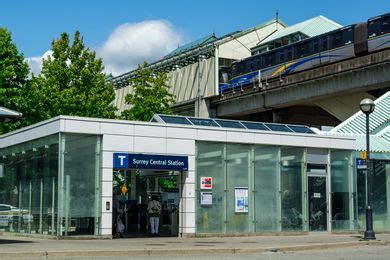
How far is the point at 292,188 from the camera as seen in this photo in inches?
1044

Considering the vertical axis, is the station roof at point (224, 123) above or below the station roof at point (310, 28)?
below

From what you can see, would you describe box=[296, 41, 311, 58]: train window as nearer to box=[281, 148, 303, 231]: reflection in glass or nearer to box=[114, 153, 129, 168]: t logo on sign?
box=[281, 148, 303, 231]: reflection in glass

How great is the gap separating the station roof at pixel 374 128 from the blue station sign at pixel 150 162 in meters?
9.33

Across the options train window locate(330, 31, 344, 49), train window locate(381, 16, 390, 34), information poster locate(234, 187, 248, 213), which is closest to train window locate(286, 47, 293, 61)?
train window locate(330, 31, 344, 49)

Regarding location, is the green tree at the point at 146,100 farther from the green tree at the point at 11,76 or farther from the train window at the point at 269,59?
the green tree at the point at 11,76

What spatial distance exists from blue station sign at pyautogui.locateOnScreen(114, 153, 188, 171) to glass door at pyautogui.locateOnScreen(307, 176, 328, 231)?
626 centimetres

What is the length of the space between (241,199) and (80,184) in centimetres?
677

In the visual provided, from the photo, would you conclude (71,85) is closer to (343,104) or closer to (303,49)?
(303,49)

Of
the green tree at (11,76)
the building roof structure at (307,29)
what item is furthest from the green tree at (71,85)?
the building roof structure at (307,29)

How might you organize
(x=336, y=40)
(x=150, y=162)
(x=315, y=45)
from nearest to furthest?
(x=150, y=162) → (x=336, y=40) → (x=315, y=45)

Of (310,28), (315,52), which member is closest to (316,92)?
(315,52)

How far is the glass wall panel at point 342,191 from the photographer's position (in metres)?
27.6

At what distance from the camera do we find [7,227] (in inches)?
1015

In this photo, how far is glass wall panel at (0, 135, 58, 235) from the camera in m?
22.2
